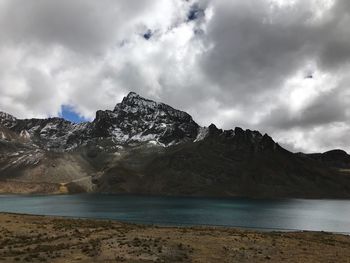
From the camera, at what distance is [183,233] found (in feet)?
208

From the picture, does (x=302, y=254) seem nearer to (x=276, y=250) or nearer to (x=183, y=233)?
(x=276, y=250)

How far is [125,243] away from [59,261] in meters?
11.1

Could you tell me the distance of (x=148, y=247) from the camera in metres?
49.9

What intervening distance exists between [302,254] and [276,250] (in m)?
3.11

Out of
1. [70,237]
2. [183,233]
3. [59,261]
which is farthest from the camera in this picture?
[183,233]

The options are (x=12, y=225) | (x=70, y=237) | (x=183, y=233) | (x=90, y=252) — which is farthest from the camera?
(x=12, y=225)

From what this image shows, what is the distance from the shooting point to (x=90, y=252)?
4659cm

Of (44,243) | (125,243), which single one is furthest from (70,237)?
(125,243)

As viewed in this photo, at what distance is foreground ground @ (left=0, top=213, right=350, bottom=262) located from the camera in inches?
1768

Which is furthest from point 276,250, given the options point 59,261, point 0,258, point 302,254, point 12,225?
point 12,225

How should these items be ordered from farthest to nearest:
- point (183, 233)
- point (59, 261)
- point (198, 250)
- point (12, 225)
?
point (12, 225) → point (183, 233) → point (198, 250) → point (59, 261)

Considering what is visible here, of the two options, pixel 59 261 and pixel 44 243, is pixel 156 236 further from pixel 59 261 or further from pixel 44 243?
pixel 59 261

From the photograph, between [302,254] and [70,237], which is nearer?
[302,254]

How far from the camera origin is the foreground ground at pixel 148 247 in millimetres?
44906
